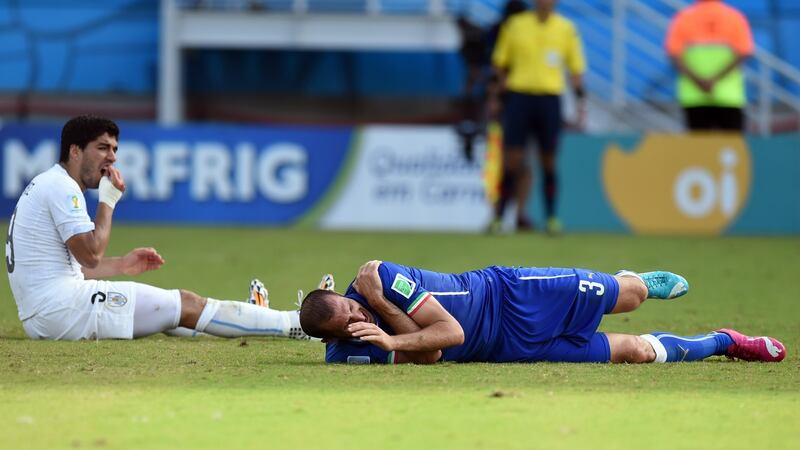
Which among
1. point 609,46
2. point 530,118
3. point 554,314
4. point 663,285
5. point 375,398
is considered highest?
point 609,46

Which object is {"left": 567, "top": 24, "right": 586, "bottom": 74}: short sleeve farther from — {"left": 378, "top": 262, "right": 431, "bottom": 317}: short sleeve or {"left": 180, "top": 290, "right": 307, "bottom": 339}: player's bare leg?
{"left": 378, "top": 262, "right": 431, "bottom": 317}: short sleeve

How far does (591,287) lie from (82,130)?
3028 mm

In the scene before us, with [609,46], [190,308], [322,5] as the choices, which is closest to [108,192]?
[190,308]

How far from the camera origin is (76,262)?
8773 mm

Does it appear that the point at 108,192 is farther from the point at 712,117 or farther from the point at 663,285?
the point at 712,117

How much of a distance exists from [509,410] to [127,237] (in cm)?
1178

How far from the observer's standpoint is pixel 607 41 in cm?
2394

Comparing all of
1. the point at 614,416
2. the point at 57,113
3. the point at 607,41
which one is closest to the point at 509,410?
the point at 614,416

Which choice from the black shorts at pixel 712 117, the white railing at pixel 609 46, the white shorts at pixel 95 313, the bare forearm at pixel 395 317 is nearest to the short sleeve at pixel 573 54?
the black shorts at pixel 712 117

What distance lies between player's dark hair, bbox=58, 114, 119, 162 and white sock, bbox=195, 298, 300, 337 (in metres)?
1.16

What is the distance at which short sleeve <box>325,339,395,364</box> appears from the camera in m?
7.77

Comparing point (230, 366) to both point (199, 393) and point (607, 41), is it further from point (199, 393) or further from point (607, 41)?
point (607, 41)

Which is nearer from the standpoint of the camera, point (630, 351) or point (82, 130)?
point (630, 351)

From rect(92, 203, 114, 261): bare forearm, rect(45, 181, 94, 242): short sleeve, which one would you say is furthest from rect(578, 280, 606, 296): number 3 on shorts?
rect(45, 181, 94, 242): short sleeve
